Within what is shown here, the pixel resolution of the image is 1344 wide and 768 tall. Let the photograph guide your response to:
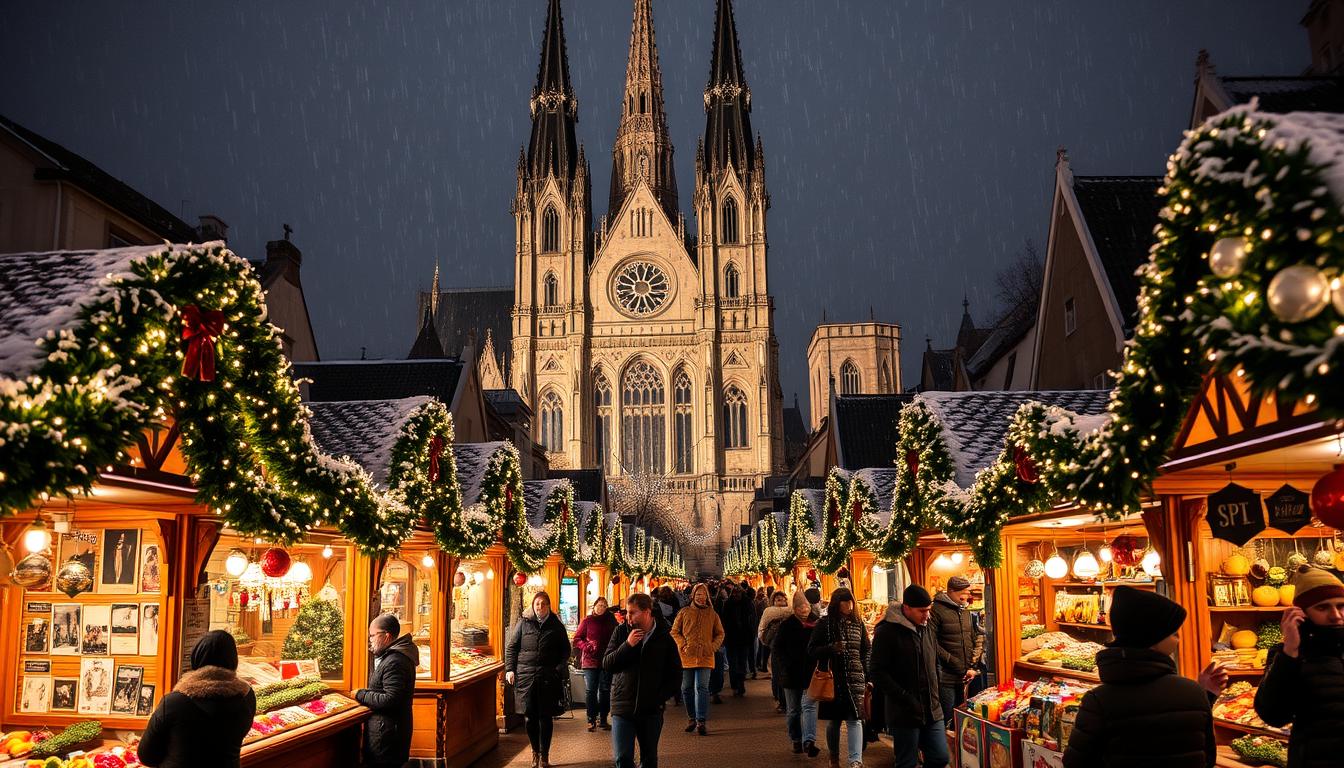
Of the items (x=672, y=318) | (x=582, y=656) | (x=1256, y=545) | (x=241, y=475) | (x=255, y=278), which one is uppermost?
(x=672, y=318)

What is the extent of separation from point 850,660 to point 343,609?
459cm

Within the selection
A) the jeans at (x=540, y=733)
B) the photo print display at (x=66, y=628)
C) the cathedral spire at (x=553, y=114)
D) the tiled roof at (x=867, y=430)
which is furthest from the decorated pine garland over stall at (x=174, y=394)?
the cathedral spire at (x=553, y=114)

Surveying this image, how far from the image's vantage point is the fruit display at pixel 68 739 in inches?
259

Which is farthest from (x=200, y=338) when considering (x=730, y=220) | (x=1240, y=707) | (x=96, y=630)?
(x=730, y=220)

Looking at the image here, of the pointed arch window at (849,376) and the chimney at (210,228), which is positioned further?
the pointed arch window at (849,376)

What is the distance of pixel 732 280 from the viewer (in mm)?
69875

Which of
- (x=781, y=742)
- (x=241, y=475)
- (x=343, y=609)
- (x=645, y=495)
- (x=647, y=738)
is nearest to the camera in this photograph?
(x=241, y=475)

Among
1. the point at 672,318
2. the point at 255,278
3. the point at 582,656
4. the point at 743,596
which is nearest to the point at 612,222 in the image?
the point at 672,318

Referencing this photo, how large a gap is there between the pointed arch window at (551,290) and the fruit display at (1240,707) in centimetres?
6326

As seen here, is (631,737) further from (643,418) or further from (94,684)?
(643,418)

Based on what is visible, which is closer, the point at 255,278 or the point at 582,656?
the point at 255,278

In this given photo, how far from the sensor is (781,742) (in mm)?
12492

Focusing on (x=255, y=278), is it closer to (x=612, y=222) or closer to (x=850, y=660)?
(x=850, y=660)

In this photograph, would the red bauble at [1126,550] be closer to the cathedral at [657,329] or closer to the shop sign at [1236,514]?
the shop sign at [1236,514]
